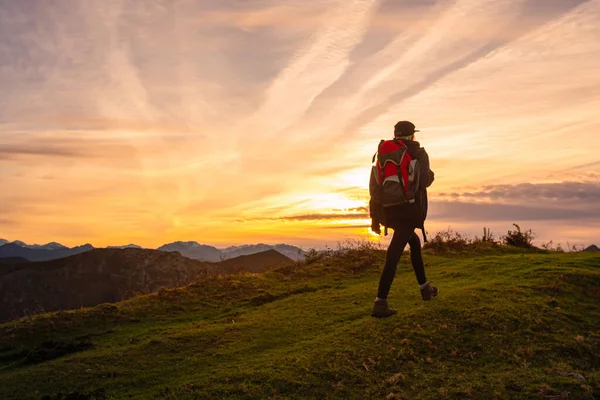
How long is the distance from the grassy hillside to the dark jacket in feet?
5.62

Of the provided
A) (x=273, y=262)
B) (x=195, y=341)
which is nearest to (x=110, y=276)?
(x=273, y=262)

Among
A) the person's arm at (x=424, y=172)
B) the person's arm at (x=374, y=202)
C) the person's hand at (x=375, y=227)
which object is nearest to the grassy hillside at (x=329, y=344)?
the person's hand at (x=375, y=227)

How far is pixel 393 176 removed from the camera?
8.88m

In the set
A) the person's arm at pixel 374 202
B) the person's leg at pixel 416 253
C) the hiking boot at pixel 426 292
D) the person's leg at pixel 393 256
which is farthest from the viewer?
the hiking boot at pixel 426 292

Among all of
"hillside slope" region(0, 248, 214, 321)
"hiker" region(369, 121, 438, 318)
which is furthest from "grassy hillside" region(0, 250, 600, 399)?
"hillside slope" region(0, 248, 214, 321)

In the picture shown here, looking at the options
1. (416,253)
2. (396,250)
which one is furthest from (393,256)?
(416,253)

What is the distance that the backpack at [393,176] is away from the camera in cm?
876

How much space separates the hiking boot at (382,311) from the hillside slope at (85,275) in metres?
85.7

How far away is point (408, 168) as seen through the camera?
877 centimetres

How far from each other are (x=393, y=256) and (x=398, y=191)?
1.23m

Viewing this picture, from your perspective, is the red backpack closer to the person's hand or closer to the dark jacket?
the dark jacket

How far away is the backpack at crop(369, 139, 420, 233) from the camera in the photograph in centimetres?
876

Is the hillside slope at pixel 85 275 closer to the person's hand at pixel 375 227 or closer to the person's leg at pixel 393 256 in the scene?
the person's hand at pixel 375 227

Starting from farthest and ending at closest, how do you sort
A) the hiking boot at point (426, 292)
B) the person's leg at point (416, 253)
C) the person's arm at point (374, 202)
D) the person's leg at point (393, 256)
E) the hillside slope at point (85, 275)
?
the hillside slope at point (85, 275) < the hiking boot at point (426, 292) < the person's leg at point (416, 253) < the person's arm at point (374, 202) < the person's leg at point (393, 256)
